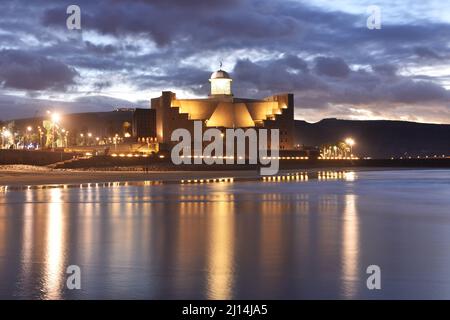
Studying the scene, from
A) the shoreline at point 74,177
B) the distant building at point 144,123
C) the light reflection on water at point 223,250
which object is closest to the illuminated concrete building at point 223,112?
the distant building at point 144,123

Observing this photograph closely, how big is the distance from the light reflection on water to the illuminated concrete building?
6754 centimetres

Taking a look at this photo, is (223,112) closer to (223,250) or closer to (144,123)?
(144,123)

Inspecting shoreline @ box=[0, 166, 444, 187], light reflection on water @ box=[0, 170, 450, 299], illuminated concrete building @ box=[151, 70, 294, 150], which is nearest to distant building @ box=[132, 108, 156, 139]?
illuminated concrete building @ box=[151, 70, 294, 150]

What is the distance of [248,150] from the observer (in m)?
89.9

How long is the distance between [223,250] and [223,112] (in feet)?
276

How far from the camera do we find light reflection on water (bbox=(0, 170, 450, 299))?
884 cm

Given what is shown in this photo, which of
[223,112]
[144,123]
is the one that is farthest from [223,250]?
[144,123]

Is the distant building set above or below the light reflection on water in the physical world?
above

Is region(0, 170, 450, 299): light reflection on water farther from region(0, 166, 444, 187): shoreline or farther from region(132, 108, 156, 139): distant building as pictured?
region(132, 108, 156, 139): distant building

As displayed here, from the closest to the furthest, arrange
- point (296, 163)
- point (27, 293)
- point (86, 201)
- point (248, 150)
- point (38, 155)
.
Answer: point (27, 293) → point (86, 201) → point (38, 155) → point (296, 163) → point (248, 150)

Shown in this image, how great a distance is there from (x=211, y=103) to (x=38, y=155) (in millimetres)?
34230

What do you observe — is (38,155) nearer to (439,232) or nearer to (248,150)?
(248,150)

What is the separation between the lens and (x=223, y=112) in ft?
314

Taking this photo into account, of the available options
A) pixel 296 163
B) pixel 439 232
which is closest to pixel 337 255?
pixel 439 232
